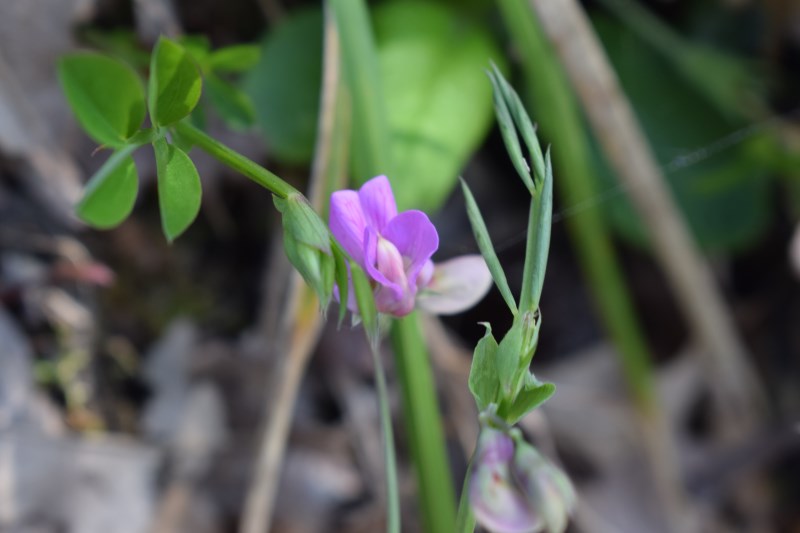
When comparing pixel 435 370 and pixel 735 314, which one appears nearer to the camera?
pixel 435 370

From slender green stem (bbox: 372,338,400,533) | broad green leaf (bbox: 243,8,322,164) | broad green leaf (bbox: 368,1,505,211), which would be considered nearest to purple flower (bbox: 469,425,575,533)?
slender green stem (bbox: 372,338,400,533)

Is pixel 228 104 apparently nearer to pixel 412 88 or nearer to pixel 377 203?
pixel 377 203

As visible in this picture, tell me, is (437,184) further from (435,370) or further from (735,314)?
(735,314)

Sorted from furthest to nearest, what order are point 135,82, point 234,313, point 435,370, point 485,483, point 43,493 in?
point 234,313 < point 435,370 < point 43,493 < point 135,82 < point 485,483

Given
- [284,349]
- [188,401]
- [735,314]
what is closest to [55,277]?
[188,401]

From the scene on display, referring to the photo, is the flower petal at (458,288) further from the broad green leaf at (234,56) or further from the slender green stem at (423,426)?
the broad green leaf at (234,56)
